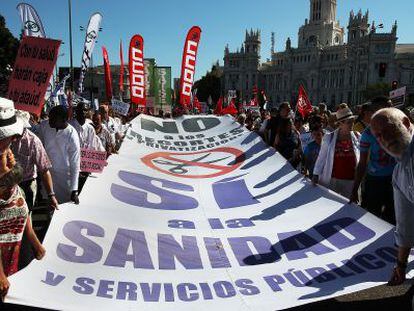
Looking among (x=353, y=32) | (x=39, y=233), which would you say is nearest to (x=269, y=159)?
(x=39, y=233)

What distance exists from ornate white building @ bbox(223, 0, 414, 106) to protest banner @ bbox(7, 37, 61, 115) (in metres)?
91.2

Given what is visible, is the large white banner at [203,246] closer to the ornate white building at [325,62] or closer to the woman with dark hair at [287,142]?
the woman with dark hair at [287,142]

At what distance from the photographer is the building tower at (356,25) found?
109844mm

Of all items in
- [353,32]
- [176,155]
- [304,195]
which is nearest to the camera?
[304,195]

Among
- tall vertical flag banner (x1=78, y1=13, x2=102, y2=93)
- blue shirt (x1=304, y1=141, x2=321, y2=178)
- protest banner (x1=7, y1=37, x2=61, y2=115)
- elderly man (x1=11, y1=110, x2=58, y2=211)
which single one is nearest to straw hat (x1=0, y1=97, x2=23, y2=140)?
elderly man (x1=11, y1=110, x2=58, y2=211)

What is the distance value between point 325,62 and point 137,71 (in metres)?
110

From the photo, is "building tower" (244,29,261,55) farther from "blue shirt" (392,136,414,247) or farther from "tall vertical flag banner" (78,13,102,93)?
"blue shirt" (392,136,414,247)

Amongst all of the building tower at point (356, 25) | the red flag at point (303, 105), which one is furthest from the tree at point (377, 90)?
the red flag at point (303, 105)

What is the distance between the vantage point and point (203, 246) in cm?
390

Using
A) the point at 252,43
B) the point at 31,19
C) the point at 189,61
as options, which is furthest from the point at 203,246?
the point at 252,43

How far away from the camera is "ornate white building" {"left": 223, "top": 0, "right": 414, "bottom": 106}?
97.8 metres

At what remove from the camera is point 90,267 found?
127 inches

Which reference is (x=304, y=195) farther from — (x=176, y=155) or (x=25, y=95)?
(x=25, y=95)

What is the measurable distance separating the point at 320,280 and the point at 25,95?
355 centimetres
